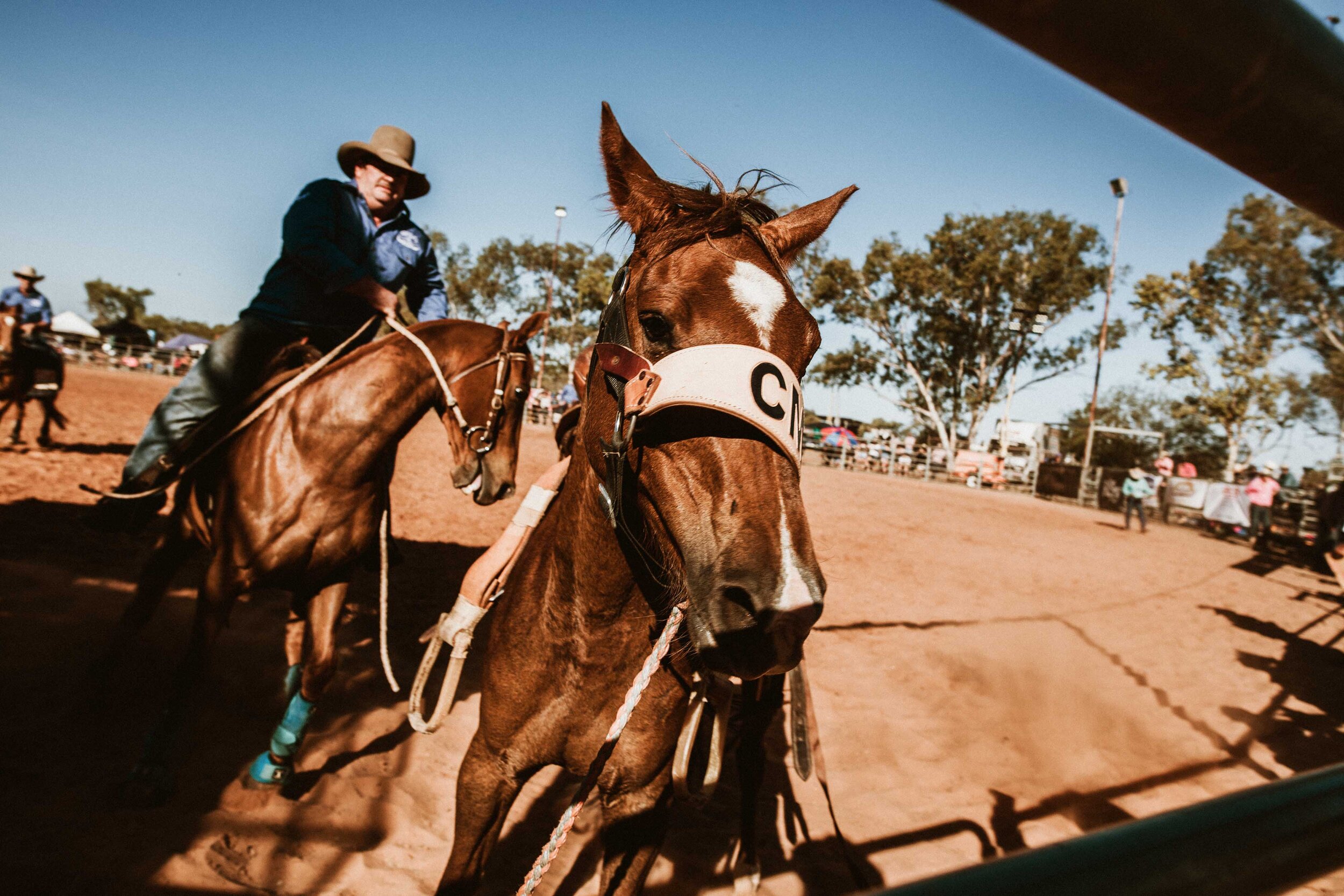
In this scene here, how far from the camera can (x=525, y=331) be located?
3807 millimetres

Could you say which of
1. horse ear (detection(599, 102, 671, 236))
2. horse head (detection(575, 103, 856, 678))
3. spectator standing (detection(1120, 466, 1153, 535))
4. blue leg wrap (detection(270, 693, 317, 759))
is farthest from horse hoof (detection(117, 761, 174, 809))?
spectator standing (detection(1120, 466, 1153, 535))

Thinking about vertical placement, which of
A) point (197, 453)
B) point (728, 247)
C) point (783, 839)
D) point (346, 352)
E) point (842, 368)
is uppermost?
point (842, 368)

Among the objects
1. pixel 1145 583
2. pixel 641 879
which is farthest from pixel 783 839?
pixel 1145 583

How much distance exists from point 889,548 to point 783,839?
9.25 m

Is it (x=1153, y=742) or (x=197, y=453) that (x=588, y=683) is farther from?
(x=1153, y=742)

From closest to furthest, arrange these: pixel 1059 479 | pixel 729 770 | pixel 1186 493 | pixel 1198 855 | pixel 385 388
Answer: pixel 1198 855, pixel 385 388, pixel 729 770, pixel 1186 493, pixel 1059 479

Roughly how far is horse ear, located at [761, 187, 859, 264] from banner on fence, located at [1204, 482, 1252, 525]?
25084 mm

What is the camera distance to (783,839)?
12.6 feet

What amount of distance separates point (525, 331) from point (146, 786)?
296cm

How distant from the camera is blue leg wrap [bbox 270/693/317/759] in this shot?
10.9ft

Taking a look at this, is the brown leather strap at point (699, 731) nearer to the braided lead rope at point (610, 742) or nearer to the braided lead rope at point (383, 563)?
the braided lead rope at point (610, 742)

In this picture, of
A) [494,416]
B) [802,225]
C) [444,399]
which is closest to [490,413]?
[494,416]

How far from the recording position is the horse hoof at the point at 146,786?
122 inches

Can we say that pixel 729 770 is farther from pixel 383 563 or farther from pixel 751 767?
pixel 383 563
